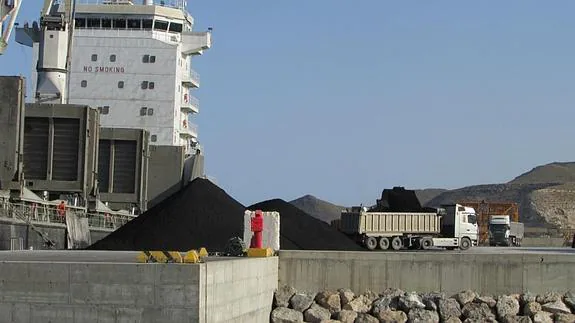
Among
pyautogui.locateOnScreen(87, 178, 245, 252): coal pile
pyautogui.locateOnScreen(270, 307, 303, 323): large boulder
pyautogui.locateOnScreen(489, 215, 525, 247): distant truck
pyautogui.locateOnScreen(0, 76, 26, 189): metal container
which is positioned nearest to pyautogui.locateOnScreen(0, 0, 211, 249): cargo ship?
pyautogui.locateOnScreen(0, 76, 26, 189): metal container

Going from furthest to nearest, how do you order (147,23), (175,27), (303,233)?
(175,27) → (147,23) → (303,233)

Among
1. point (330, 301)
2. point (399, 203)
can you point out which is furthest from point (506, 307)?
point (399, 203)

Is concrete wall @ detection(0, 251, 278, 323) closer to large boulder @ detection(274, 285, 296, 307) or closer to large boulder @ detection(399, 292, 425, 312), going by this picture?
large boulder @ detection(274, 285, 296, 307)

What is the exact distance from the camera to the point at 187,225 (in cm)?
2228

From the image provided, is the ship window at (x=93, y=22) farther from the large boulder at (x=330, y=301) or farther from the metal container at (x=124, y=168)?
the large boulder at (x=330, y=301)

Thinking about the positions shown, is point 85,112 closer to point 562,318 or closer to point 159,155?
point 159,155

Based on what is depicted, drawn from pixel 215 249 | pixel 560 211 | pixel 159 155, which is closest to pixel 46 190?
pixel 159 155

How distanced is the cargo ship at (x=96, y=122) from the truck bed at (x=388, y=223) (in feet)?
32.6

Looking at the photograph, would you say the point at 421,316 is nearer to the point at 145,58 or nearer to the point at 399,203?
the point at 399,203

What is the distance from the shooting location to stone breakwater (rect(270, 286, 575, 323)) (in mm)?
16812

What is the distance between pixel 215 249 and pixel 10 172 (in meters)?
15.8

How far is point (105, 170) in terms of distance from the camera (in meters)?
49.0

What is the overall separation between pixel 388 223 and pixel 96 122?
13284 millimetres

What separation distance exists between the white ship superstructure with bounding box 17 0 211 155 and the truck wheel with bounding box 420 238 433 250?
23575 millimetres
